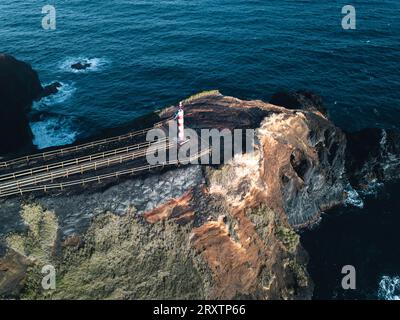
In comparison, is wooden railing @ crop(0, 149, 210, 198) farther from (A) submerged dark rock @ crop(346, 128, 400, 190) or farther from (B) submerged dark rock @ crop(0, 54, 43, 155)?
(A) submerged dark rock @ crop(346, 128, 400, 190)

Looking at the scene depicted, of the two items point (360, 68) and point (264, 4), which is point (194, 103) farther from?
point (264, 4)

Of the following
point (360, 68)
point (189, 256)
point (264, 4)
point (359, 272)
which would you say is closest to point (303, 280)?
point (359, 272)
